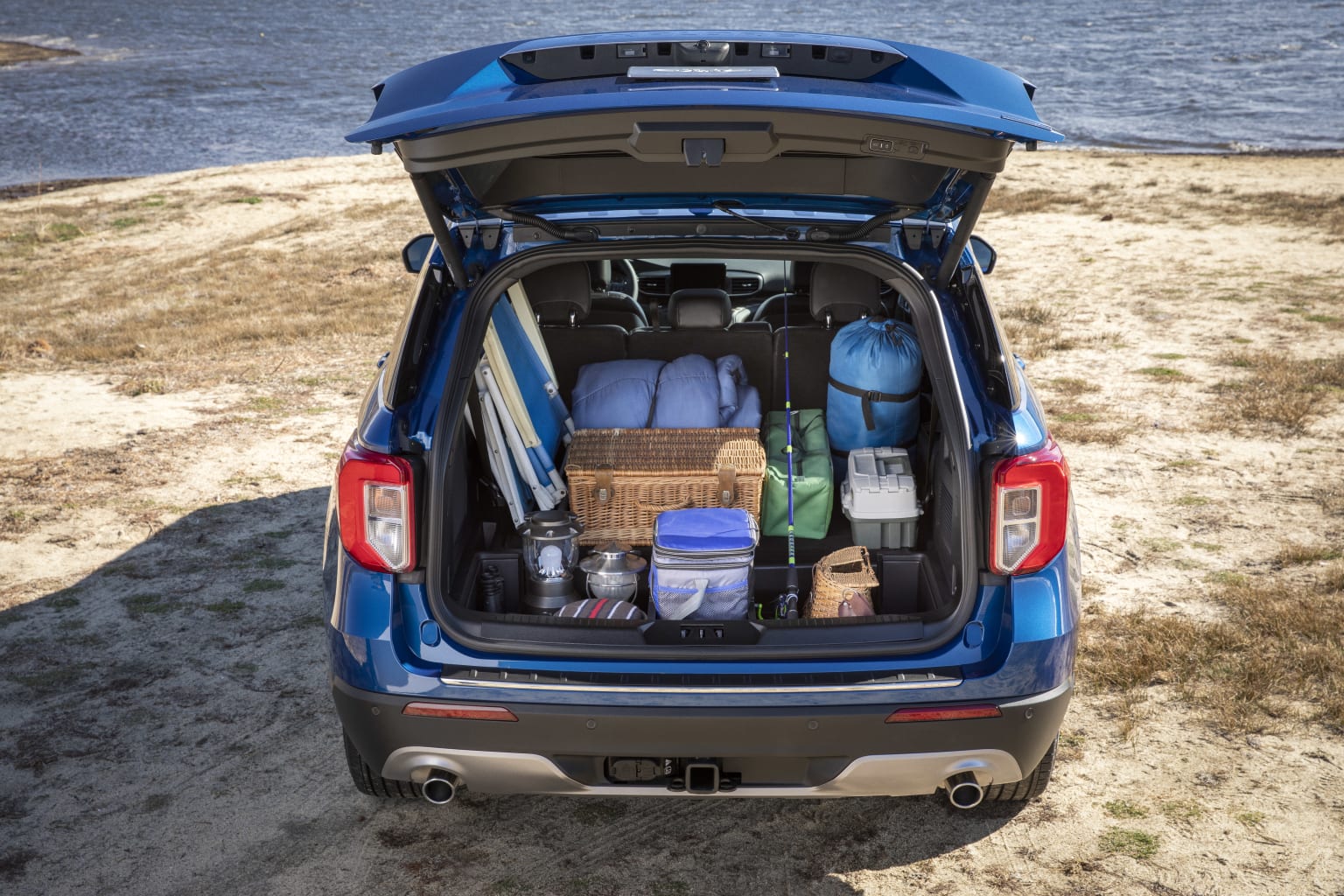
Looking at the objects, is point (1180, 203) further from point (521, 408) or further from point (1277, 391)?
point (521, 408)

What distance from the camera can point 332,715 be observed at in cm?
372

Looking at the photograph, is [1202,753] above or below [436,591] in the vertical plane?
below

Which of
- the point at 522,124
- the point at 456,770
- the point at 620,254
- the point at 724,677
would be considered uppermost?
the point at 522,124

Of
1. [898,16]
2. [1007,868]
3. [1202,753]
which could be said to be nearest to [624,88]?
[1007,868]

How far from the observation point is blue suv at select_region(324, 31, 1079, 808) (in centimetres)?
241

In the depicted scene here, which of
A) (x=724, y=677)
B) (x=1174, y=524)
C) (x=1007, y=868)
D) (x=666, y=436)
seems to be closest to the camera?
(x=724, y=677)

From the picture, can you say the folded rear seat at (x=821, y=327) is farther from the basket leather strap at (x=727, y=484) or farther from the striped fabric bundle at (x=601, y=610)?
the striped fabric bundle at (x=601, y=610)

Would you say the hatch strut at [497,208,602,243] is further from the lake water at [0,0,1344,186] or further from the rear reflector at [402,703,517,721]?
the lake water at [0,0,1344,186]

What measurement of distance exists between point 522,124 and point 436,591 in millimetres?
1060

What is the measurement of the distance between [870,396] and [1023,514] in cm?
130

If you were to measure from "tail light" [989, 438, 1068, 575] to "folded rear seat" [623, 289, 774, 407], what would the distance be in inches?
71.1

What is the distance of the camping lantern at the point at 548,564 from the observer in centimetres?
327

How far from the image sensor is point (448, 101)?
242 centimetres

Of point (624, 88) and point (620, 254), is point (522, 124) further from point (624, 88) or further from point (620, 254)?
point (620, 254)
